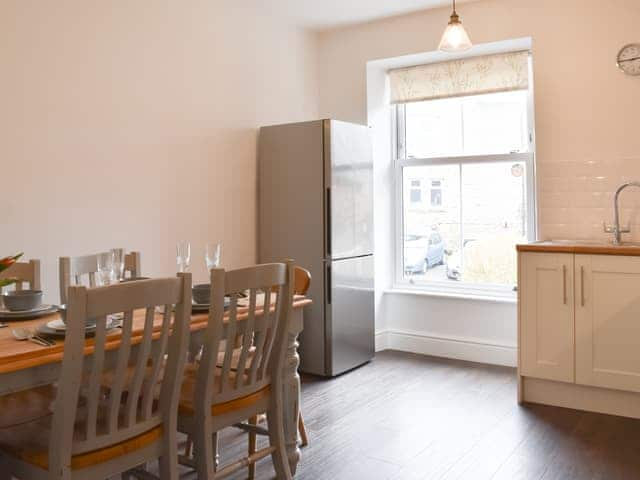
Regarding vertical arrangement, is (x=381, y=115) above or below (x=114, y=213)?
above

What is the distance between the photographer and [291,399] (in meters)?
2.56

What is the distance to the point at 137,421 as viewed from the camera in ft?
5.87

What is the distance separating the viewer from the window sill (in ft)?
14.6

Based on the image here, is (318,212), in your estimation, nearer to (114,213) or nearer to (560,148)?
(114,213)

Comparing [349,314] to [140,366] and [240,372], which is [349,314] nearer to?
[240,372]

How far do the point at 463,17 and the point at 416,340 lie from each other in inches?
101

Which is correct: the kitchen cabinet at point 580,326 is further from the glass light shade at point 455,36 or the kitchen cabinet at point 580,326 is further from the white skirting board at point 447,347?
the glass light shade at point 455,36

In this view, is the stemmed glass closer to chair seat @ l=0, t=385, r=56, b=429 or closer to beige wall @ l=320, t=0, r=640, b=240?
chair seat @ l=0, t=385, r=56, b=429

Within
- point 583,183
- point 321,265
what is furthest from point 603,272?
point 321,265

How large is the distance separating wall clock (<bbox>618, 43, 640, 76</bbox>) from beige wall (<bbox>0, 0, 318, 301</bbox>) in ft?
7.89

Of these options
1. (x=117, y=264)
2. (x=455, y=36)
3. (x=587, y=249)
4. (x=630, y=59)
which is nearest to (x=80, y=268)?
(x=117, y=264)

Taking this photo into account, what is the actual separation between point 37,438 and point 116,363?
1.11ft

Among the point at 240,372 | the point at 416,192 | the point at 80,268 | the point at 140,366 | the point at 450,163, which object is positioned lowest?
the point at 240,372

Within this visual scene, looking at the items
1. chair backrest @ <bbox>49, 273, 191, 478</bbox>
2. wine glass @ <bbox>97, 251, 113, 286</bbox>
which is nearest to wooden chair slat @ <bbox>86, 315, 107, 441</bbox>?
chair backrest @ <bbox>49, 273, 191, 478</bbox>
